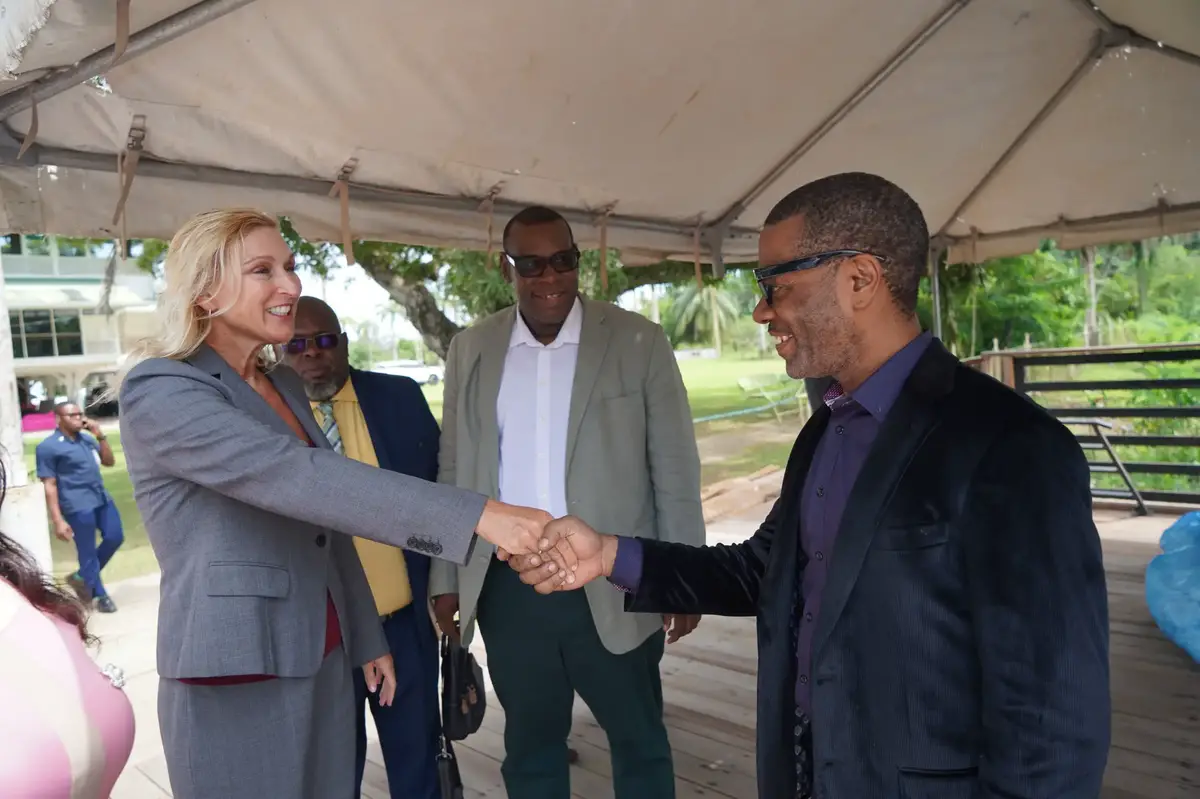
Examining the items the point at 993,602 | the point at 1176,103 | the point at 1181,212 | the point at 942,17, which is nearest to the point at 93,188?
the point at 993,602

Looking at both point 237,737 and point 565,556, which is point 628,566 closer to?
point 565,556

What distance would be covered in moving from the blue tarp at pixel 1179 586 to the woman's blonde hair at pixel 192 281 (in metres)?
4.77

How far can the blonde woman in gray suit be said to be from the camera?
1.61 metres

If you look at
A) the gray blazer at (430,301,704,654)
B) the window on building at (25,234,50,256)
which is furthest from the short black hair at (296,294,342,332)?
the window on building at (25,234,50,256)

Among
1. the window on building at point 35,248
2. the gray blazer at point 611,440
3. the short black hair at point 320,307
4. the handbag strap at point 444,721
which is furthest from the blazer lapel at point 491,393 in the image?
the window on building at point 35,248

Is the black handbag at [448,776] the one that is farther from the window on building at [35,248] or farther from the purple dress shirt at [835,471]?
the window on building at [35,248]

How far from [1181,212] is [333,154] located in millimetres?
4681

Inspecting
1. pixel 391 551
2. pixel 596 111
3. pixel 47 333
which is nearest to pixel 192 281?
pixel 391 551

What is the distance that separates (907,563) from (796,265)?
559 mm

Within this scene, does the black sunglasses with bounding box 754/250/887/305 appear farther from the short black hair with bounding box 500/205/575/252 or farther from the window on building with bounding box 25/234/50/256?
the window on building with bounding box 25/234/50/256

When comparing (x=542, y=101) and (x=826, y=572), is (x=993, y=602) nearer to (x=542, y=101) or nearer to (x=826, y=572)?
(x=826, y=572)

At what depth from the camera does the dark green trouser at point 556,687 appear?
8.41 feet

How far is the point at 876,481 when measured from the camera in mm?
1325

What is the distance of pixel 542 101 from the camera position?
2.97 m
